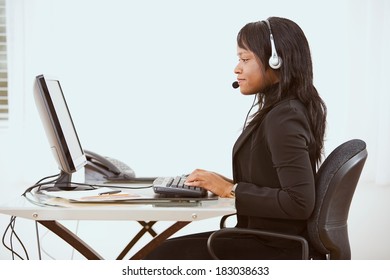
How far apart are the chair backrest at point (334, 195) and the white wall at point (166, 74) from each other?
2.01m

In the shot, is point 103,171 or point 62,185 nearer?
point 62,185

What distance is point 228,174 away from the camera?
3703 mm

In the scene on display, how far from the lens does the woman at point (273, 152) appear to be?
1613mm

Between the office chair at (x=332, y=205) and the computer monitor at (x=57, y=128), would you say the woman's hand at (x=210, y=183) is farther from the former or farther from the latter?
the computer monitor at (x=57, y=128)

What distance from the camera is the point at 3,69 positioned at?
148 inches

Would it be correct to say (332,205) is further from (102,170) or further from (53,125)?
(102,170)

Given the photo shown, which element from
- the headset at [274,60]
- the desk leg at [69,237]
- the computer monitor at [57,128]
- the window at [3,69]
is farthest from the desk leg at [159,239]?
the window at [3,69]

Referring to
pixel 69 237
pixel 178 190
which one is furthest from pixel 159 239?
pixel 69 237

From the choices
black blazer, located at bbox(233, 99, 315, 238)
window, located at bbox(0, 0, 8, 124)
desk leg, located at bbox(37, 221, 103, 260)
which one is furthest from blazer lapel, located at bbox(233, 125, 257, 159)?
window, located at bbox(0, 0, 8, 124)

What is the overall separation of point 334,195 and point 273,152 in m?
0.20

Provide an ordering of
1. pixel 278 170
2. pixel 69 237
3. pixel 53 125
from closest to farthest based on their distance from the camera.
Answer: pixel 278 170
pixel 69 237
pixel 53 125
